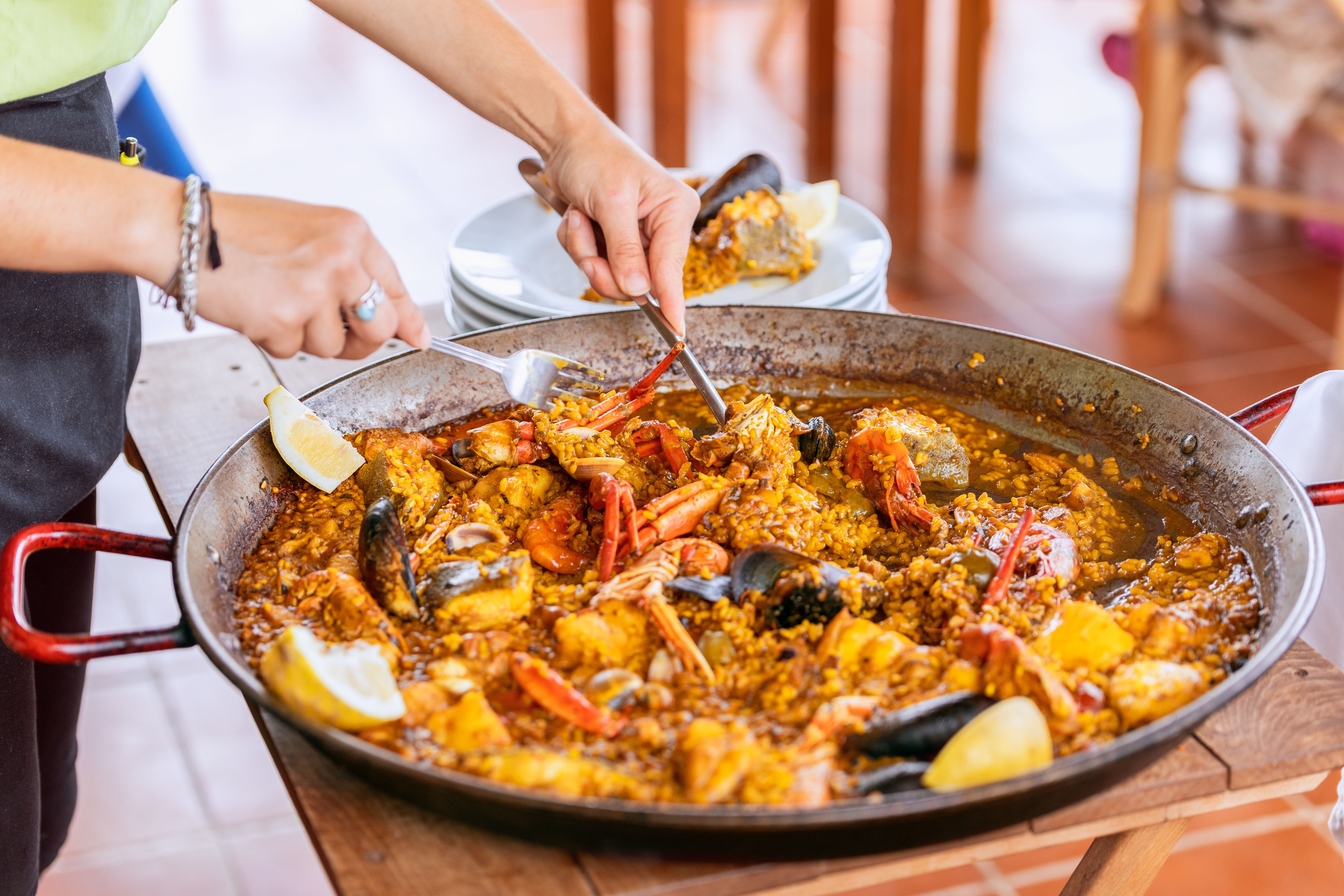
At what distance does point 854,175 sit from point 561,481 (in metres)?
4.02

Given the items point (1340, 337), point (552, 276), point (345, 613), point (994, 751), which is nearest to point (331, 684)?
point (345, 613)

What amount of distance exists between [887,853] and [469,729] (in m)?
0.36

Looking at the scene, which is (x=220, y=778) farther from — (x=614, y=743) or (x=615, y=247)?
(x=614, y=743)

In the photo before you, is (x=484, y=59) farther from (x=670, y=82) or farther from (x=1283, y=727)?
(x=670, y=82)

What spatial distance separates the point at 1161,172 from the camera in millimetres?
4059

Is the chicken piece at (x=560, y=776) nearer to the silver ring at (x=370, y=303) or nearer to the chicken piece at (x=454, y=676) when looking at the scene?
the chicken piece at (x=454, y=676)

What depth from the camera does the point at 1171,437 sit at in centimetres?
150

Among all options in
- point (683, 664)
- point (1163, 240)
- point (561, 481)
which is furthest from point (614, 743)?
point (1163, 240)

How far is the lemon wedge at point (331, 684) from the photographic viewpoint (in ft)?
3.37

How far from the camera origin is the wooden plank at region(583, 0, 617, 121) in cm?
441

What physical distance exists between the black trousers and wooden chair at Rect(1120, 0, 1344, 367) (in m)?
3.43

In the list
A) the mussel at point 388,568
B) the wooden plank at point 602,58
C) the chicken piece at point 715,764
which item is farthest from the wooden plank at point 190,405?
the wooden plank at point 602,58

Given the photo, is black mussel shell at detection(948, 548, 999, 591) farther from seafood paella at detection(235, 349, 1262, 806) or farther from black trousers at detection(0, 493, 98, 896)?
black trousers at detection(0, 493, 98, 896)

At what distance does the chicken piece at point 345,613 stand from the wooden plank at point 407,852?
13 cm
